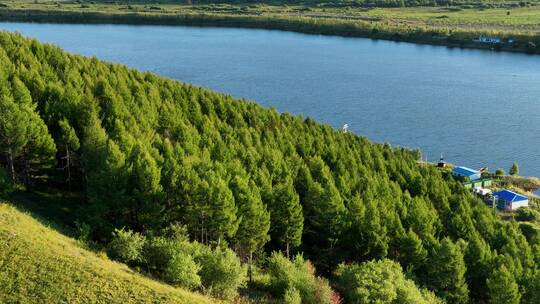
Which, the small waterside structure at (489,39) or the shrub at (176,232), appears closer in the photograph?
the shrub at (176,232)

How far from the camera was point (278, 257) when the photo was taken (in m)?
34.9

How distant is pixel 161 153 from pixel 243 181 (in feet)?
22.9

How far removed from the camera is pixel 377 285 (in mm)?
33312

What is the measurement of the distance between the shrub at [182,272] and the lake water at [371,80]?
51070mm

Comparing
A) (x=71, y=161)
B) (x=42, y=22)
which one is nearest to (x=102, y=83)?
(x=71, y=161)

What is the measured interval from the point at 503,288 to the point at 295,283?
44.3 ft

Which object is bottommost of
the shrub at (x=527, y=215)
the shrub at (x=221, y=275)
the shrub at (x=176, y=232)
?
the shrub at (x=527, y=215)

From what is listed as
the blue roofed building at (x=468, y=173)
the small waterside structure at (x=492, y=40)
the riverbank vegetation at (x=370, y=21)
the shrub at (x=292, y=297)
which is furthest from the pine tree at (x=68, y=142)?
the small waterside structure at (x=492, y=40)

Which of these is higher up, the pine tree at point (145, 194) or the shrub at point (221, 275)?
the pine tree at point (145, 194)

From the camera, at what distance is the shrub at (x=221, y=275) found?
30938 mm

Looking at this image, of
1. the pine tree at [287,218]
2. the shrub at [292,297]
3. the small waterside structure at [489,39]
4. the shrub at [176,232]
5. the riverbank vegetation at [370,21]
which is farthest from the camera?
the riverbank vegetation at [370,21]

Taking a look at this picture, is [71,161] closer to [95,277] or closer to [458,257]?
[95,277]

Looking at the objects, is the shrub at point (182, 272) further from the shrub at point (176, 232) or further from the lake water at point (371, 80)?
the lake water at point (371, 80)

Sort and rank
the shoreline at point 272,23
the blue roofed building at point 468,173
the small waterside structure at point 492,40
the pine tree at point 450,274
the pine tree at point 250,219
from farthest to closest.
A: the shoreline at point 272,23 → the small waterside structure at point 492,40 → the blue roofed building at point 468,173 → the pine tree at point 450,274 → the pine tree at point 250,219
